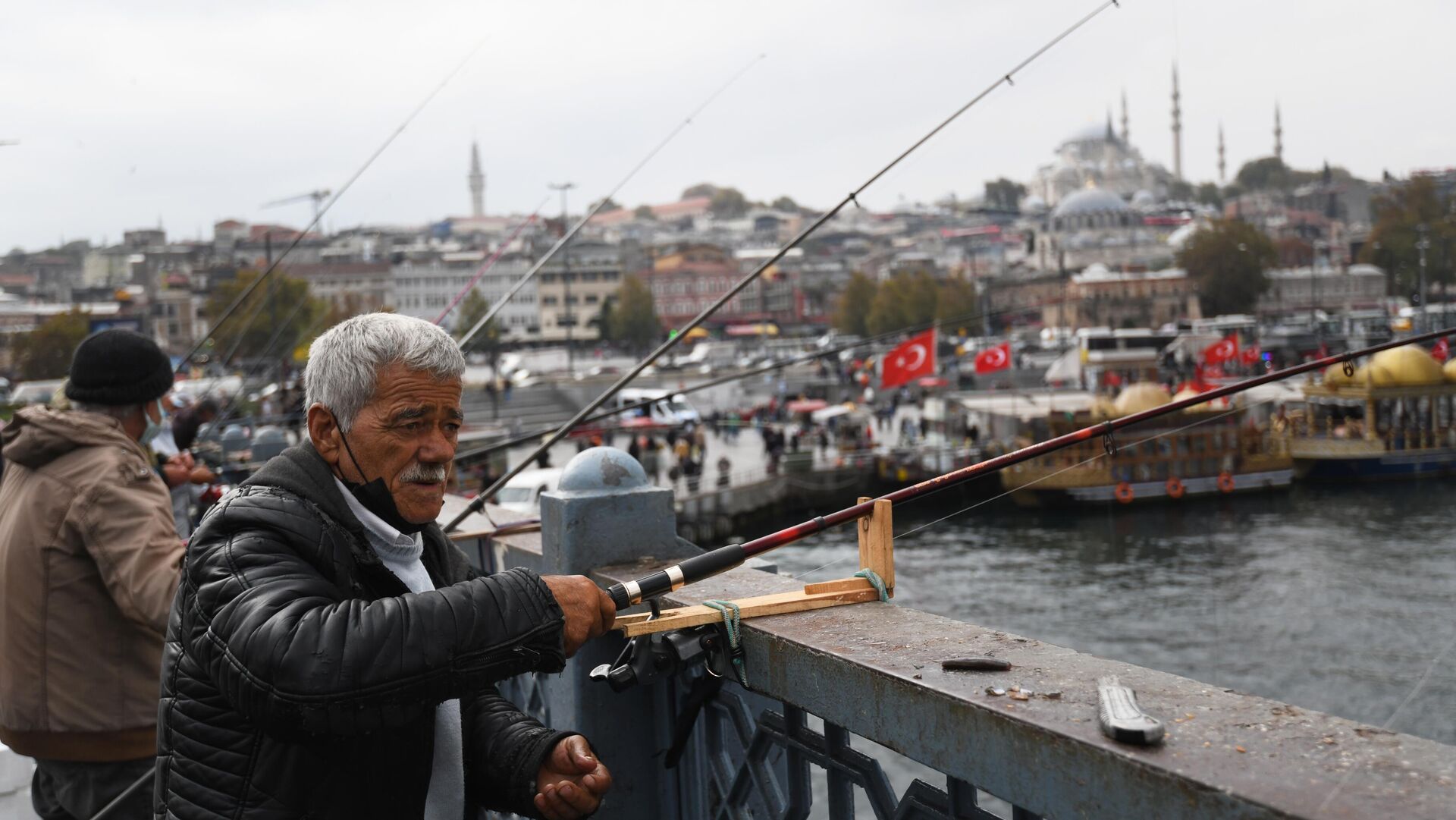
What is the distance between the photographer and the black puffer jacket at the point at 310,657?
1.38m

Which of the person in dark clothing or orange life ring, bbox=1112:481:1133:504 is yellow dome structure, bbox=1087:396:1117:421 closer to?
orange life ring, bbox=1112:481:1133:504

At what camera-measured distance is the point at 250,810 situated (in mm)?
1481

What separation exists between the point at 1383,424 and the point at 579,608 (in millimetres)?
34680

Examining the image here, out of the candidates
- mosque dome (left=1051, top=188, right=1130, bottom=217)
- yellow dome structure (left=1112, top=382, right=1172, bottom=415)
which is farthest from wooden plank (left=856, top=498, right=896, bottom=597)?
mosque dome (left=1051, top=188, right=1130, bottom=217)

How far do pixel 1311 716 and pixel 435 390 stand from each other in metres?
1.08

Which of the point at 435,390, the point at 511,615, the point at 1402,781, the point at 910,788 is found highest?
the point at 435,390

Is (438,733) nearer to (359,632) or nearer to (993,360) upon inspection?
(359,632)

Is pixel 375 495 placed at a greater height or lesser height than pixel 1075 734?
greater

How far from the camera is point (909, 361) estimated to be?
2970 centimetres

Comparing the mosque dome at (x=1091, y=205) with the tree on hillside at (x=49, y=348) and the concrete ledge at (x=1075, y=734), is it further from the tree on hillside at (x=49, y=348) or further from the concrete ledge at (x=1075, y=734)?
the concrete ledge at (x=1075, y=734)

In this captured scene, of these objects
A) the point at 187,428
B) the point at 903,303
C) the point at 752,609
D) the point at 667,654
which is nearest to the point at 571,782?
the point at 667,654

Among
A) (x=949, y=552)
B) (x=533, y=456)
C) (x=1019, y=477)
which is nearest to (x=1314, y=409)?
(x=1019, y=477)

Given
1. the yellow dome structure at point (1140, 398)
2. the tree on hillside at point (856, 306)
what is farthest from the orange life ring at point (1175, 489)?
the tree on hillside at point (856, 306)

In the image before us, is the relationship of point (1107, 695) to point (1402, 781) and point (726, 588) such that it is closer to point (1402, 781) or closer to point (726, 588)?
point (1402, 781)
